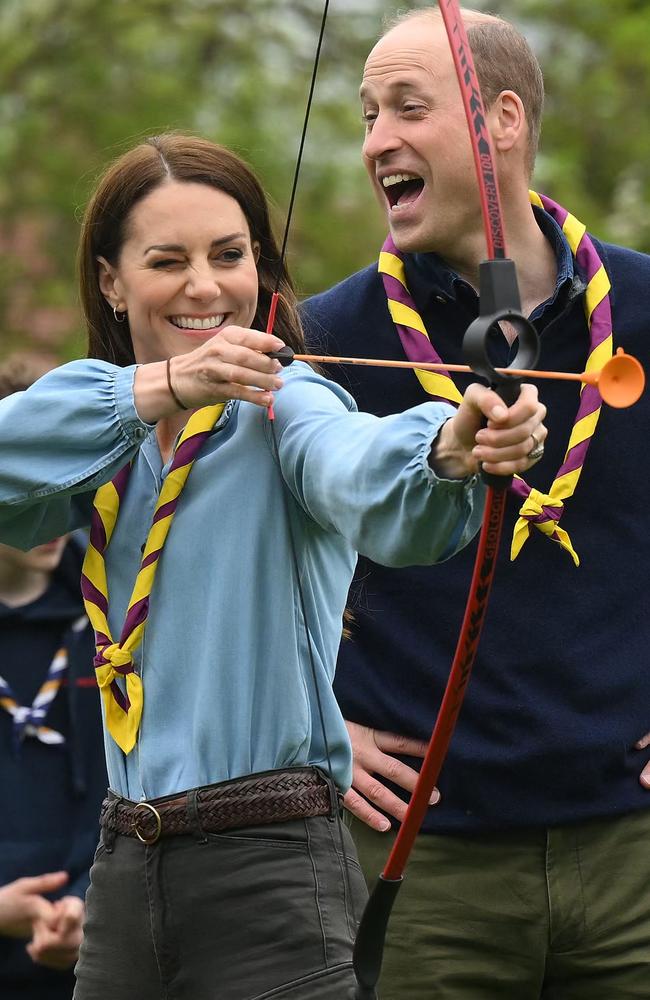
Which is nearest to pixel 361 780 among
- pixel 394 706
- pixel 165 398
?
pixel 394 706

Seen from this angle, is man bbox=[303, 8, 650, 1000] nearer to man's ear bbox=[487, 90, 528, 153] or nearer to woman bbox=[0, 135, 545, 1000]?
man's ear bbox=[487, 90, 528, 153]

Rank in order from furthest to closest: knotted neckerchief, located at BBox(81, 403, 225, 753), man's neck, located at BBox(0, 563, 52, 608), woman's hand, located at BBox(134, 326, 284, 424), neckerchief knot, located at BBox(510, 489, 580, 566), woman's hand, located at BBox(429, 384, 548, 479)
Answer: man's neck, located at BBox(0, 563, 52, 608), neckerchief knot, located at BBox(510, 489, 580, 566), knotted neckerchief, located at BBox(81, 403, 225, 753), woman's hand, located at BBox(134, 326, 284, 424), woman's hand, located at BBox(429, 384, 548, 479)

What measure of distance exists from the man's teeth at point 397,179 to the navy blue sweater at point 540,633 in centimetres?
19

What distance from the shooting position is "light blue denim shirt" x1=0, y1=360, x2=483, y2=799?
2.55m

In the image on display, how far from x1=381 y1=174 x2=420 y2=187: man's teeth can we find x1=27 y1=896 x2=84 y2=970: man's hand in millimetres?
1634

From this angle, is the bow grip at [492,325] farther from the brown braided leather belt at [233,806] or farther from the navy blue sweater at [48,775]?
the navy blue sweater at [48,775]

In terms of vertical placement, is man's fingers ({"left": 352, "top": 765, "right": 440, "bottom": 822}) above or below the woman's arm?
below

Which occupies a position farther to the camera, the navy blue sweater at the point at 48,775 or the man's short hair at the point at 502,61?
the navy blue sweater at the point at 48,775

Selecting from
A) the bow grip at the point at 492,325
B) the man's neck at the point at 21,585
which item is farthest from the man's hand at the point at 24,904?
the bow grip at the point at 492,325

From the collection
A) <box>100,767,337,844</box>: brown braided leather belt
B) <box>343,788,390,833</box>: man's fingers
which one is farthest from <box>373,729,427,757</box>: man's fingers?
<box>100,767,337,844</box>: brown braided leather belt

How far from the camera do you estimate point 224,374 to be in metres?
2.40

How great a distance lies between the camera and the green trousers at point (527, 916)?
3.42m

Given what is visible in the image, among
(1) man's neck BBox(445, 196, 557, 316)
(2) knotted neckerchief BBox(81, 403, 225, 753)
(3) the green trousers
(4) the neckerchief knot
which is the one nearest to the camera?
(2) knotted neckerchief BBox(81, 403, 225, 753)

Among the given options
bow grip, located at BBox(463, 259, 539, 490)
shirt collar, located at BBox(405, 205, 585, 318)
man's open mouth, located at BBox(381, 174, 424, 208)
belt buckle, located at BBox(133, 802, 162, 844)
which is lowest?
belt buckle, located at BBox(133, 802, 162, 844)
